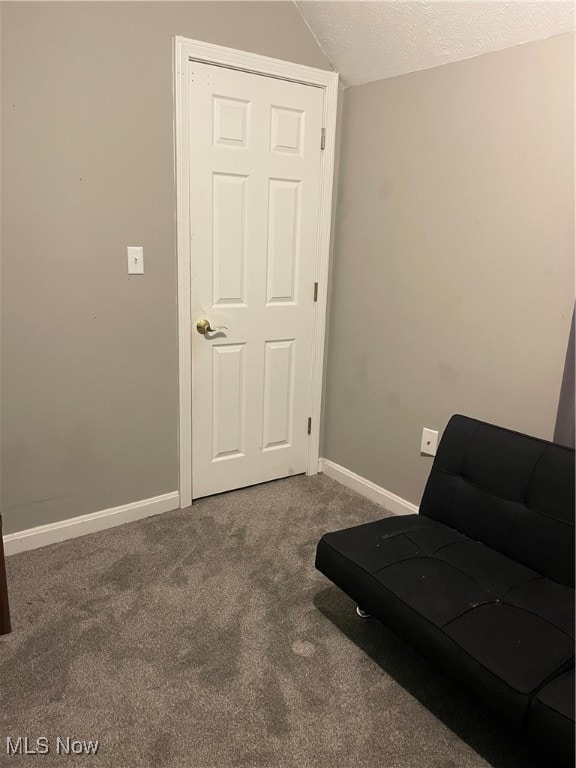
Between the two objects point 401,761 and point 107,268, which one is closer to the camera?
point 401,761

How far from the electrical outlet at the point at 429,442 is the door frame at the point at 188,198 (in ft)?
2.32

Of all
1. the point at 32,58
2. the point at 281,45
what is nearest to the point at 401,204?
the point at 281,45

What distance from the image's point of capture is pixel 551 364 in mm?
2082

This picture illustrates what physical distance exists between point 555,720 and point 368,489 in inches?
68.5

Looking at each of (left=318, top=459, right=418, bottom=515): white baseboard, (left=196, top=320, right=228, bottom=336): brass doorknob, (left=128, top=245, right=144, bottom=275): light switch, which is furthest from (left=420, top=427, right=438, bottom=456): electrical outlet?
(left=128, top=245, right=144, bottom=275): light switch

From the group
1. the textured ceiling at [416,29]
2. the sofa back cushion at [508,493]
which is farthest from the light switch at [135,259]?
the sofa back cushion at [508,493]

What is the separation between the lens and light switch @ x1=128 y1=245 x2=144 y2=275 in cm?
239

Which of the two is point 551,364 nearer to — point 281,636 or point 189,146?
point 281,636

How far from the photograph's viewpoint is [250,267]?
2.72m

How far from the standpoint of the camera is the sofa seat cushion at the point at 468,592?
1402 millimetres

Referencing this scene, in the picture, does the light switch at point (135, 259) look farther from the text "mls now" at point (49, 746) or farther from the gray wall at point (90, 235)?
the text "mls now" at point (49, 746)

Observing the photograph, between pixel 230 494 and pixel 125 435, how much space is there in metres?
0.69

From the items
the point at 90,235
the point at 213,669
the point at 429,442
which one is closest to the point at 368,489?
the point at 429,442

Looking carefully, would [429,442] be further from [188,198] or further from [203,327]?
[188,198]
